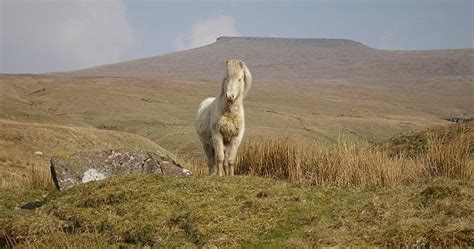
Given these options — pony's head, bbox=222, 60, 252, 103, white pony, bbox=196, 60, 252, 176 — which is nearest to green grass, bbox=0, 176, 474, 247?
white pony, bbox=196, 60, 252, 176

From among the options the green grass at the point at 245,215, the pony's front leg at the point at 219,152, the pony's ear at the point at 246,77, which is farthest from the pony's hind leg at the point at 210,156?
the green grass at the point at 245,215

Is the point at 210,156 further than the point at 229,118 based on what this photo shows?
Yes

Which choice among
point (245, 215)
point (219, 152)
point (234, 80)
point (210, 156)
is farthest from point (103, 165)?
point (245, 215)

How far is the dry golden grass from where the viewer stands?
33.8ft

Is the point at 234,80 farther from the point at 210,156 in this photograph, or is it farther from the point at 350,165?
the point at 350,165

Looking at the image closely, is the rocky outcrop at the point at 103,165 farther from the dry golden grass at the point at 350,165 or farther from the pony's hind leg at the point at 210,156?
the dry golden grass at the point at 350,165

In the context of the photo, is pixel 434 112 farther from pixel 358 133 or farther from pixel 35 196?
pixel 35 196

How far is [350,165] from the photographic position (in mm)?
10844

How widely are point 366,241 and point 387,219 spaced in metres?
0.72

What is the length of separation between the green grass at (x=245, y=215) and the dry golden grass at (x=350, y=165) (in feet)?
4.44

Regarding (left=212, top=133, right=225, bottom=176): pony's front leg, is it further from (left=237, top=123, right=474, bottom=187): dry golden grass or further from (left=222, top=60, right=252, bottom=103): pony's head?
(left=237, top=123, right=474, bottom=187): dry golden grass

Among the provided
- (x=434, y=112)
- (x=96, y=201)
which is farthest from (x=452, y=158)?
(x=434, y=112)

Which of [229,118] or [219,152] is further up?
[229,118]

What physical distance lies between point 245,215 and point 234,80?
3.97 m
